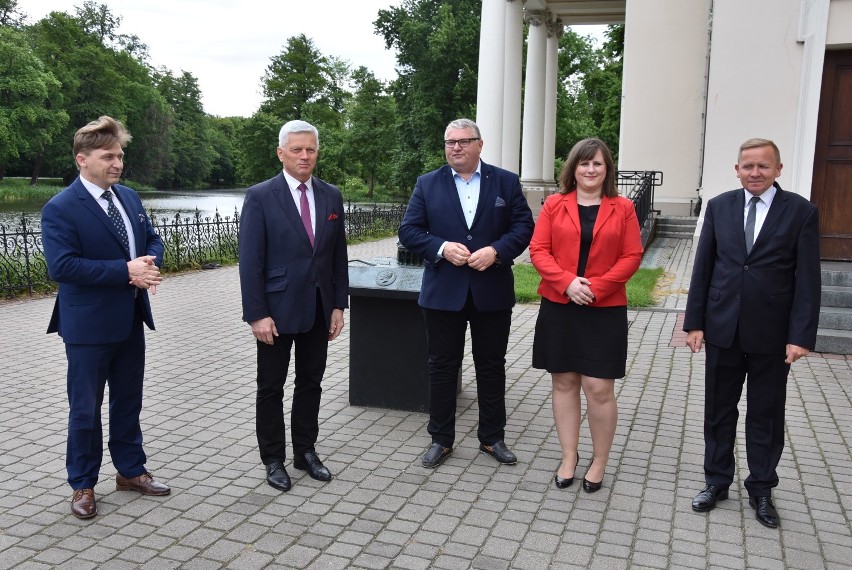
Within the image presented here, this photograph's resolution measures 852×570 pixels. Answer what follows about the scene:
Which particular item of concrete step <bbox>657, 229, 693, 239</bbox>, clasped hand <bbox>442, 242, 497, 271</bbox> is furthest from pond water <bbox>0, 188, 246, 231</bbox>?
concrete step <bbox>657, 229, 693, 239</bbox>

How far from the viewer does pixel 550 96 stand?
2753 centimetres

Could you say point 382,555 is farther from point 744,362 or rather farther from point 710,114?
point 710,114

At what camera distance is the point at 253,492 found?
4227 mm

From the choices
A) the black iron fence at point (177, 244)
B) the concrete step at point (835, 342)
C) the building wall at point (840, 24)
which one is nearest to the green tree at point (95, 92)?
the black iron fence at point (177, 244)

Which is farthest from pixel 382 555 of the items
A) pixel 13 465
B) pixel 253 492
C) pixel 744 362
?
pixel 13 465

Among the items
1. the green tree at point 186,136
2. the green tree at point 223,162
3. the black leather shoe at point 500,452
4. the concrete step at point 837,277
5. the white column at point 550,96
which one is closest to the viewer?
the black leather shoe at point 500,452

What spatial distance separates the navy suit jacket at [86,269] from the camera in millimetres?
3689

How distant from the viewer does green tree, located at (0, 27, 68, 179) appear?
42.2m

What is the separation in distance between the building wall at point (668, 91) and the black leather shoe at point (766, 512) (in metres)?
17.0

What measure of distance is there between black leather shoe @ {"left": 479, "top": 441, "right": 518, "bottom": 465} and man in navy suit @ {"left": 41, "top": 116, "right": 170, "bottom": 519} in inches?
89.2

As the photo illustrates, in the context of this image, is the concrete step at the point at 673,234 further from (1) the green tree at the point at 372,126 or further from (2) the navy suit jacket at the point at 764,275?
(1) the green tree at the point at 372,126

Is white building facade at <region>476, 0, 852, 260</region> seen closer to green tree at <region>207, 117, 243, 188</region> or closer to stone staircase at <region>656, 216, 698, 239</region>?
stone staircase at <region>656, 216, 698, 239</region>

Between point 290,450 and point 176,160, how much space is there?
69.1 meters

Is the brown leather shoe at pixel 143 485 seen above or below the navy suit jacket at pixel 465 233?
below
